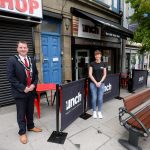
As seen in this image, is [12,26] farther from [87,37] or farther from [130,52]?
[130,52]

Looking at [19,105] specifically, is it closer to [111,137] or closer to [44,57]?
[111,137]

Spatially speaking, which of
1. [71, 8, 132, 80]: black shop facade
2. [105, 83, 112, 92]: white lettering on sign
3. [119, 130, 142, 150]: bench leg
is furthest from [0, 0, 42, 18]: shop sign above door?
[119, 130, 142, 150]: bench leg

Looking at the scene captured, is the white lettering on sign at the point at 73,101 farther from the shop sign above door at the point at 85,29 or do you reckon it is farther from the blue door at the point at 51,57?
the shop sign above door at the point at 85,29

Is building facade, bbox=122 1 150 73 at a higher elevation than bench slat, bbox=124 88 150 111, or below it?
higher

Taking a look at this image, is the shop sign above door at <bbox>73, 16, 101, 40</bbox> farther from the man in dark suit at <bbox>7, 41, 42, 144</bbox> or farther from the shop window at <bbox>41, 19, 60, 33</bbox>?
the man in dark suit at <bbox>7, 41, 42, 144</bbox>

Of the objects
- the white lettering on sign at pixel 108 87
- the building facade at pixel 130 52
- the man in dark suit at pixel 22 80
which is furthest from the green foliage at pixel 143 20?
the man in dark suit at pixel 22 80

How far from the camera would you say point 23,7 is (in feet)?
16.8

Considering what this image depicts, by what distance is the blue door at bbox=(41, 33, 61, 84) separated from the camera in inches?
262

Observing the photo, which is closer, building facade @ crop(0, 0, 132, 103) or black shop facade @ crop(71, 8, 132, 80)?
building facade @ crop(0, 0, 132, 103)

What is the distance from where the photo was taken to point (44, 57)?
21.7ft

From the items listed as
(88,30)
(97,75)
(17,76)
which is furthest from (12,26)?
(88,30)

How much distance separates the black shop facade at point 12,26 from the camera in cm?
492

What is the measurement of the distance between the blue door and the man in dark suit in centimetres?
335

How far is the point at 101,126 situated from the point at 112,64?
7954 millimetres
